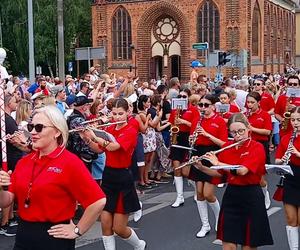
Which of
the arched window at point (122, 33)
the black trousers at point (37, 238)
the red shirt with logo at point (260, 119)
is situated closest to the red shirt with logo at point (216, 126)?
the red shirt with logo at point (260, 119)

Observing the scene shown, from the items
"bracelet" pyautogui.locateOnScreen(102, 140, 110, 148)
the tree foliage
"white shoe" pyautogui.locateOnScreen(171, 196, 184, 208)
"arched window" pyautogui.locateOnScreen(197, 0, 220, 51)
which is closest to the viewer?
"bracelet" pyautogui.locateOnScreen(102, 140, 110, 148)

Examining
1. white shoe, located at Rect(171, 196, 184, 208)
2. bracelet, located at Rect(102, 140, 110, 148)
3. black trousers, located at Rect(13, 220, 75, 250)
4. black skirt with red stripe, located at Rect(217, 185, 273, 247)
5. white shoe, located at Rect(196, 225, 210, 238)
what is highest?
bracelet, located at Rect(102, 140, 110, 148)

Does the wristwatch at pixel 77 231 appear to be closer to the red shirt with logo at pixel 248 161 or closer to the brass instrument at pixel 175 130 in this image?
the red shirt with logo at pixel 248 161

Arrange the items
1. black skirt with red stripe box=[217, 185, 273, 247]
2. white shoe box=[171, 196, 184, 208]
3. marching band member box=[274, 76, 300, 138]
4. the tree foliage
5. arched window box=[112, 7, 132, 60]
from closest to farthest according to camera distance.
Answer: black skirt with red stripe box=[217, 185, 273, 247]
white shoe box=[171, 196, 184, 208]
marching band member box=[274, 76, 300, 138]
the tree foliage
arched window box=[112, 7, 132, 60]

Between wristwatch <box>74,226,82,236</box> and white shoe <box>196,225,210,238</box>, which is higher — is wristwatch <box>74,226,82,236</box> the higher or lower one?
the higher one

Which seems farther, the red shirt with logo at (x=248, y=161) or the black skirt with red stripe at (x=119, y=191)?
the black skirt with red stripe at (x=119, y=191)

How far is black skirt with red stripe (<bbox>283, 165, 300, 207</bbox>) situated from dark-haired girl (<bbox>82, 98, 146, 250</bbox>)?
5.41 ft

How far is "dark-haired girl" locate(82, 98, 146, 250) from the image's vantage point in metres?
6.33

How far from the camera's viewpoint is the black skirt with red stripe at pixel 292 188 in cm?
625

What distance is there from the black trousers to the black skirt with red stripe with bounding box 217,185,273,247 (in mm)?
2226

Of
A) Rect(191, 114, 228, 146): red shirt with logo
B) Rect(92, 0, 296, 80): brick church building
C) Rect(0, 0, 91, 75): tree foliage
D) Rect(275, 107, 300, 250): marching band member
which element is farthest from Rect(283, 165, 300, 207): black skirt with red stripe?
Rect(0, 0, 91, 75): tree foliage

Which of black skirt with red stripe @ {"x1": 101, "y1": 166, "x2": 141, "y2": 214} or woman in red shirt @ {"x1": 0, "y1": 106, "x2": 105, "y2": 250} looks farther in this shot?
black skirt with red stripe @ {"x1": 101, "y1": 166, "x2": 141, "y2": 214}

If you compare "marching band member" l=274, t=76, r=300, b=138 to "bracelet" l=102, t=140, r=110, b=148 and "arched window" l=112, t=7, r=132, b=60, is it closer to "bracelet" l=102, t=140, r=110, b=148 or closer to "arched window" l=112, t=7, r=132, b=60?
"bracelet" l=102, t=140, r=110, b=148

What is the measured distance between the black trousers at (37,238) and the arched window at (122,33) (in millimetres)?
40738
